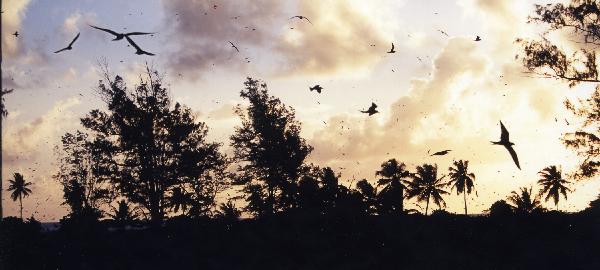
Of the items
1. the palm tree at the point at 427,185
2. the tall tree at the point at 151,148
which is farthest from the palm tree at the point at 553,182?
the tall tree at the point at 151,148

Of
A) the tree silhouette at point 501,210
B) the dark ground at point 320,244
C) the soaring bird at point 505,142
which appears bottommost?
the dark ground at point 320,244

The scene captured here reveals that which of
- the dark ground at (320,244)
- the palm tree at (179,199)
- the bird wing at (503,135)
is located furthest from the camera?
the palm tree at (179,199)

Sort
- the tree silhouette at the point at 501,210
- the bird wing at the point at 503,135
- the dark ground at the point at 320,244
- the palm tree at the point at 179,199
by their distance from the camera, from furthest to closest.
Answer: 1. the palm tree at the point at 179,199
2. the tree silhouette at the point at 501,210
3. the dark ground at the point at 320,244
4. the bird wing at the point at 503,135

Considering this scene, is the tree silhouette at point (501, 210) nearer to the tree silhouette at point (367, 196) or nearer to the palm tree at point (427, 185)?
the tree silhouette at point (367, 196)

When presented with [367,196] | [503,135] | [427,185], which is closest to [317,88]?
[367,196]

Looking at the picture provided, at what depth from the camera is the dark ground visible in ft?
27.3

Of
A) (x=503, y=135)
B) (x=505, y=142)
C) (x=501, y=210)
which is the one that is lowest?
(x=501, y=210)

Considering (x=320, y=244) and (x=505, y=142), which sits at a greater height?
(x=505, y=142)

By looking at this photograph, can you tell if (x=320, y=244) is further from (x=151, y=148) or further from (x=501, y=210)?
(x=151, y=148)

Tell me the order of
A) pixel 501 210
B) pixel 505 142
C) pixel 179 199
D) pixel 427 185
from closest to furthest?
pixel 505 142, pixel 501 210, pixel 179 199, pixel 427 185

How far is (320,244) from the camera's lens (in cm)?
822

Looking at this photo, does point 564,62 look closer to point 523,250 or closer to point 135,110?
point 523,250

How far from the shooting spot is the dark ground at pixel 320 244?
8.32 meters

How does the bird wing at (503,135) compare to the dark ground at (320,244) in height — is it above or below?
above
